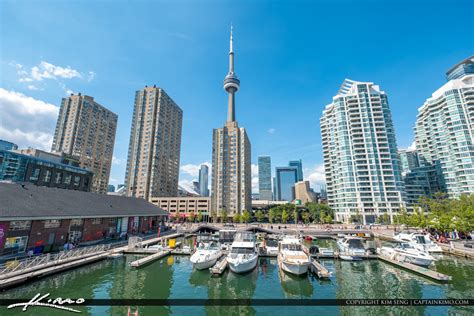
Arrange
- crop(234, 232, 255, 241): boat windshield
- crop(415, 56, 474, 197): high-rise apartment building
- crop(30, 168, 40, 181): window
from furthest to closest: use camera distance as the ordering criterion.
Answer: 1. crop(415, 56, 474, 197): high-rise apartment building
2. crop(30, 168, 40, 181): window
3. crop(234, 232, 255, 241): boat windshield

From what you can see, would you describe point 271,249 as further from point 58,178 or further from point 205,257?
point 58,178

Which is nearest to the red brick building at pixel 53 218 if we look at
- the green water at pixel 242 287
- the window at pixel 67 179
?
the green water at pixel 242 287

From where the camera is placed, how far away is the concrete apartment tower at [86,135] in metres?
119

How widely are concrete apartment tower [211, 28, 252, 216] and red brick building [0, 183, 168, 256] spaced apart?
64020 mm

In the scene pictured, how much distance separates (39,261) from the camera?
22.0 metres

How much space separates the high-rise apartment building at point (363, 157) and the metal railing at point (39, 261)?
3851 inches

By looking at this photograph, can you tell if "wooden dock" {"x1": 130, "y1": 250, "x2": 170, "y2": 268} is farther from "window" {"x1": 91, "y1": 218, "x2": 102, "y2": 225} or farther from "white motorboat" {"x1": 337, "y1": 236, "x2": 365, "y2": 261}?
"white motorboat" {"x1": 337, "y1": 236, "x2": 365, "y2": 261}

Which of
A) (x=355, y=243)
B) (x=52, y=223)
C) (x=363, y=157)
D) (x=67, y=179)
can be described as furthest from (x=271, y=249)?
(x=363, y=157)

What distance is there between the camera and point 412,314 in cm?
1441

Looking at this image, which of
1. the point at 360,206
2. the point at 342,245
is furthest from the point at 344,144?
the point at 342,245

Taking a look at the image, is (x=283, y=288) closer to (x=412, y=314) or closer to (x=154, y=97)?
(x=412, y=314)

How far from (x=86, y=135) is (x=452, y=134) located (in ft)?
647

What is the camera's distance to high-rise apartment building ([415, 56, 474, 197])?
90.9 metres

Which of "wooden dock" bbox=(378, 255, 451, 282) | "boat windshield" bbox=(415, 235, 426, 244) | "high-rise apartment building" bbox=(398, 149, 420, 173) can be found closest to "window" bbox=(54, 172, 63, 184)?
"wooden dock" bbox=(378, 255, 451, 282)
